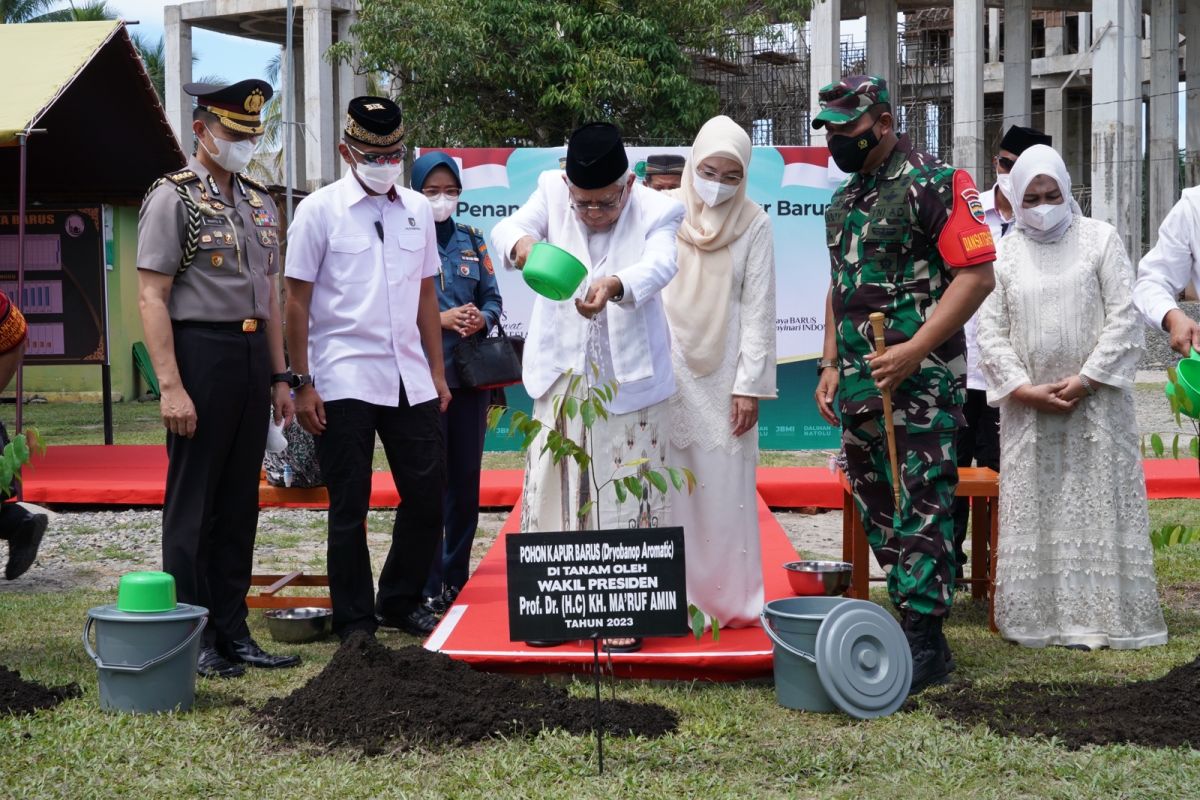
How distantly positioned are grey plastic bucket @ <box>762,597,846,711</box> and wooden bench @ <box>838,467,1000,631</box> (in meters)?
1.17

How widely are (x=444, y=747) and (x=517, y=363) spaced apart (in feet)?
7.53

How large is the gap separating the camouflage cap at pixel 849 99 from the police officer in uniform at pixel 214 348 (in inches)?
73.3

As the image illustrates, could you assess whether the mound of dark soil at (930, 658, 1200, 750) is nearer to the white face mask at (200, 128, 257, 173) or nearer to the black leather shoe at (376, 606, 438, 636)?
the black leather shoe at (376, 606, 438, 636)

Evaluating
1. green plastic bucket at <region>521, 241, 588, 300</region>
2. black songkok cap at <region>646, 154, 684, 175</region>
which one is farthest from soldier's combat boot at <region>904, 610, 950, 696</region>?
black songkok cap at <region>646, 154, 684, 175</region>

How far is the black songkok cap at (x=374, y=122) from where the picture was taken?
470 centimetres

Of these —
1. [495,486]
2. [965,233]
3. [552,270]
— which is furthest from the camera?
[495,486]

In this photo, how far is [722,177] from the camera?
14.7ft

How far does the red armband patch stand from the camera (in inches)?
160

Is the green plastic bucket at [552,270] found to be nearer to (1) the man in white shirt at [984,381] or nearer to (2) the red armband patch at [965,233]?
(2) the red armband patch at [965,233]

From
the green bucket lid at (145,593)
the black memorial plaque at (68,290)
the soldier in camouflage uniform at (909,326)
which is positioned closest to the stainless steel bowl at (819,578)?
the soldier in camouflage uniform at (909,326)

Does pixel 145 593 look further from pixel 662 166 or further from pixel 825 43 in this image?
Result: pixel 825 43

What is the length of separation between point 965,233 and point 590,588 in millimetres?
1666

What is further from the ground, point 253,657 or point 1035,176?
point 1035,176

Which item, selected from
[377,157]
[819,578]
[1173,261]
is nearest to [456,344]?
[377,157]
